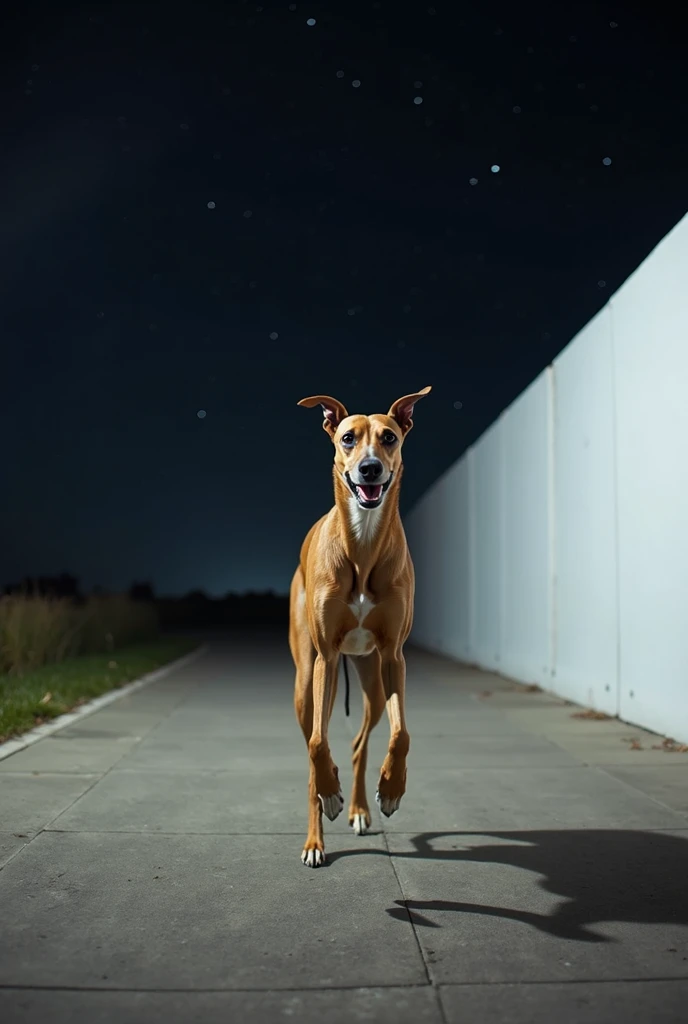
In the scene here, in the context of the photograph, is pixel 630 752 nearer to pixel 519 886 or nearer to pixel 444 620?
pixel 519 886

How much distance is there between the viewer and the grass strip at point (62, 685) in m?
8.64

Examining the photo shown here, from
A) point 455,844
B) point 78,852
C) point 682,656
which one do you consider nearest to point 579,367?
point 682,656

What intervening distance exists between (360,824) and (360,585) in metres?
1.49

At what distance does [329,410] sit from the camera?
4.73 m

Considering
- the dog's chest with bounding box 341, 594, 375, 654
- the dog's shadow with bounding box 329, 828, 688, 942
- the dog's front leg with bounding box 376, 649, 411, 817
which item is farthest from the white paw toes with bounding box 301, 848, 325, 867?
the dog's chest with bounding box 341, 594, 375, 654

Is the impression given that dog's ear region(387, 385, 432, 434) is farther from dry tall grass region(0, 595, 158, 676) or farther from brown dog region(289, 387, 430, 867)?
dry tall grass region(0, 595, 158, 676)

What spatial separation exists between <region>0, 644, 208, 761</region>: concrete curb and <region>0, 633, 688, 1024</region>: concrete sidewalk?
194 mm

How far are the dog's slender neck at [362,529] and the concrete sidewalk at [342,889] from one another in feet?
4.65

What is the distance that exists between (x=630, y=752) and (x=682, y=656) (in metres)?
0.99

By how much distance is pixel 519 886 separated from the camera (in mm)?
4117

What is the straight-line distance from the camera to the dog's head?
4.19m

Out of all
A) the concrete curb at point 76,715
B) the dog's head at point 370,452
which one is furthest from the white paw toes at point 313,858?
the concrete curb at point 76,715

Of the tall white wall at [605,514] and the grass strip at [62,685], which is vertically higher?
the tall white wall at [605,514]

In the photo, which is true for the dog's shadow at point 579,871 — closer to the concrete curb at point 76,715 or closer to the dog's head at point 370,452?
the dog's head at point 370,452
